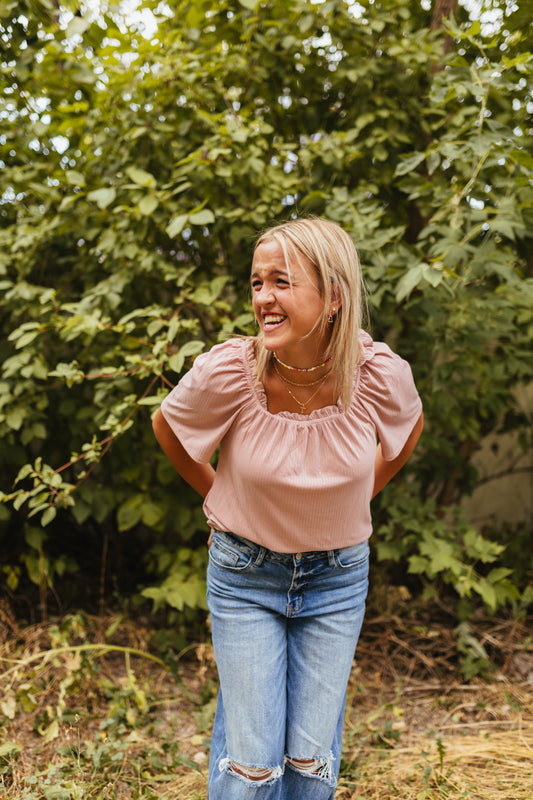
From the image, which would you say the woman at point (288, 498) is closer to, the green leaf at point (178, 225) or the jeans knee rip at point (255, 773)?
the jeans knee rip at point (255, 773)

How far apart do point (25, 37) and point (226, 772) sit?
2594 millimetres

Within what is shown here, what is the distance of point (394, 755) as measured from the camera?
7.36 ft

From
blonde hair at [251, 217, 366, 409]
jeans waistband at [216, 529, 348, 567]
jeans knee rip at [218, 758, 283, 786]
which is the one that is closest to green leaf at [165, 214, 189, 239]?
blonde hair at [251, 217, 366, 409]

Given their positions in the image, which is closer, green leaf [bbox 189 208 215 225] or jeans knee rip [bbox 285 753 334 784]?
jeans knee rip [bbox 285 753 334 784]

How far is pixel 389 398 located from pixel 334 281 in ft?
1.11

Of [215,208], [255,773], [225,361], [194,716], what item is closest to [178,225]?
[215,208]

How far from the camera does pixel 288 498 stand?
1.48 metres

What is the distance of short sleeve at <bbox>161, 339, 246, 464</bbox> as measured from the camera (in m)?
1.51

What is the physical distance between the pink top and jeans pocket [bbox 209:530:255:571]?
34mm

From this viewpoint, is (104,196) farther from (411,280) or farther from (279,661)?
(279,661)

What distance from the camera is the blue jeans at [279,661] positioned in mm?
1491

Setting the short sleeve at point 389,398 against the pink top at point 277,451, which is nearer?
the pink top at point 277,451

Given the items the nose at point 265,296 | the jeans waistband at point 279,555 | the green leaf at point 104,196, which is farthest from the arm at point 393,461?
the green leaf at point 104,196

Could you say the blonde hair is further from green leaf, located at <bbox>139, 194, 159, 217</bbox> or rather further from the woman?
green leaf, located at <bbox>139, 194, 159, 217</bbox>
